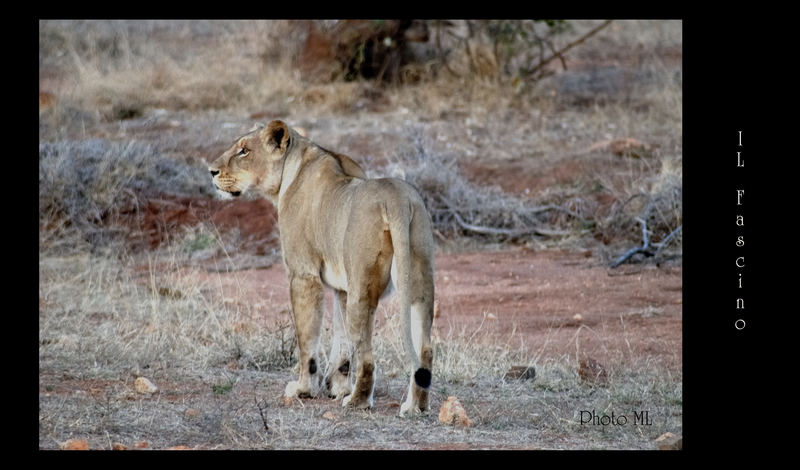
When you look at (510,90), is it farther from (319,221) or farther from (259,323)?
(319,221)

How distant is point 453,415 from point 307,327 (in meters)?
1.17

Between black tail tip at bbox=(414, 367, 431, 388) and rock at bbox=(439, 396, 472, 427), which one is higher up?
black tail tip at bbox=(414, 367, 431, 388)

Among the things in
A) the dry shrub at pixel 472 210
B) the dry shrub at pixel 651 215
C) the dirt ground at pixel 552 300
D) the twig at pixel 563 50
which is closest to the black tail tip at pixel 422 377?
the dirt ground at pixel 552 300

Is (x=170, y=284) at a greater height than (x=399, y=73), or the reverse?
(x=399, y=73)

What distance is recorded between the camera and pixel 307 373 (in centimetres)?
661

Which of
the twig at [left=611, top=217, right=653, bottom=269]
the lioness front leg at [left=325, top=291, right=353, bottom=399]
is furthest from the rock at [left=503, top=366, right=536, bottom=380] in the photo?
the twig at [left=611, top=217, right=653, bottom=269]

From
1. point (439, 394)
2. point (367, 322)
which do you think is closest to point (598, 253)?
point (439, 394)

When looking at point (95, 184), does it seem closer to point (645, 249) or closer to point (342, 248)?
point (645, 249)

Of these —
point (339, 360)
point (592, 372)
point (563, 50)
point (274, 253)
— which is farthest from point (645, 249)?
point (563, 50)

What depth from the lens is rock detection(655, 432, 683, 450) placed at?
18.0 feet

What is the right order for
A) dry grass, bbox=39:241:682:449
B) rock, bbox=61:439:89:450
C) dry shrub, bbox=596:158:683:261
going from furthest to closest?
dry shrub, bbox=596:158:683:261 → dry grass, bbox=39:241:682:449 → rock, bbox=61:439:89:450

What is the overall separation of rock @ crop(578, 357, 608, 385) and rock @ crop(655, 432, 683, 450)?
1321 mm

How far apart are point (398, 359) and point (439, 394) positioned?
0.90 metres

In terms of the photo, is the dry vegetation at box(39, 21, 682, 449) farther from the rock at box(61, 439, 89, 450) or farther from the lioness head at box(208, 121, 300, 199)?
the lioness head at box(208, 121, 300, 199)
